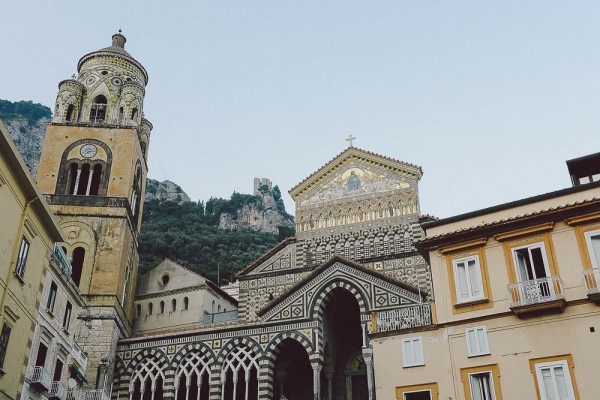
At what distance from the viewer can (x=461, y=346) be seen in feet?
52.8

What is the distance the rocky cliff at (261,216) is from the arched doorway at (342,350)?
178ft

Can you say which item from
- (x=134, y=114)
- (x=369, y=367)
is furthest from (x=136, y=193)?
(x=369, y=367)

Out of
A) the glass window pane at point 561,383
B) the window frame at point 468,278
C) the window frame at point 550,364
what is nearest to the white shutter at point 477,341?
the window frame at point 468,278

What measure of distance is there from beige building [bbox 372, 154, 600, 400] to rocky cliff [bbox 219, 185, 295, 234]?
2569 inches

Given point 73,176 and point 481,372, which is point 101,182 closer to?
point 73,176

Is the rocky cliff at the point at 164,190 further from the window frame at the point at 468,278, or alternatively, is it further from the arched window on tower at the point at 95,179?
the window frame at the point at 468,278

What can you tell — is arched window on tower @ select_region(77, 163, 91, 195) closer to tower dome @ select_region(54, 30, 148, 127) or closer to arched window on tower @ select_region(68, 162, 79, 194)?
arched window on tower @ select_region(68, 162, 79, 194)

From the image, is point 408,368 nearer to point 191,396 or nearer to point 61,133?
point 191,396

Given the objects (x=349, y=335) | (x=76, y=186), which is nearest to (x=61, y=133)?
(x=76, y=186)

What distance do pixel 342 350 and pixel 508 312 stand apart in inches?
510

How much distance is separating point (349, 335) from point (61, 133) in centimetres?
1779

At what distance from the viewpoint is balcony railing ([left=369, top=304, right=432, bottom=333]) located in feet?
56.9

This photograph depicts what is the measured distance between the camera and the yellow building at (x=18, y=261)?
51.3ft

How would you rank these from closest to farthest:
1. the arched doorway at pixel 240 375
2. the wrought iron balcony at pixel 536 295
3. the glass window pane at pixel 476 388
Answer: the wrought iron balcony at pixel 536 295
the glass window pane at pixel 476 388
the arched doorway at pixel 240 375
